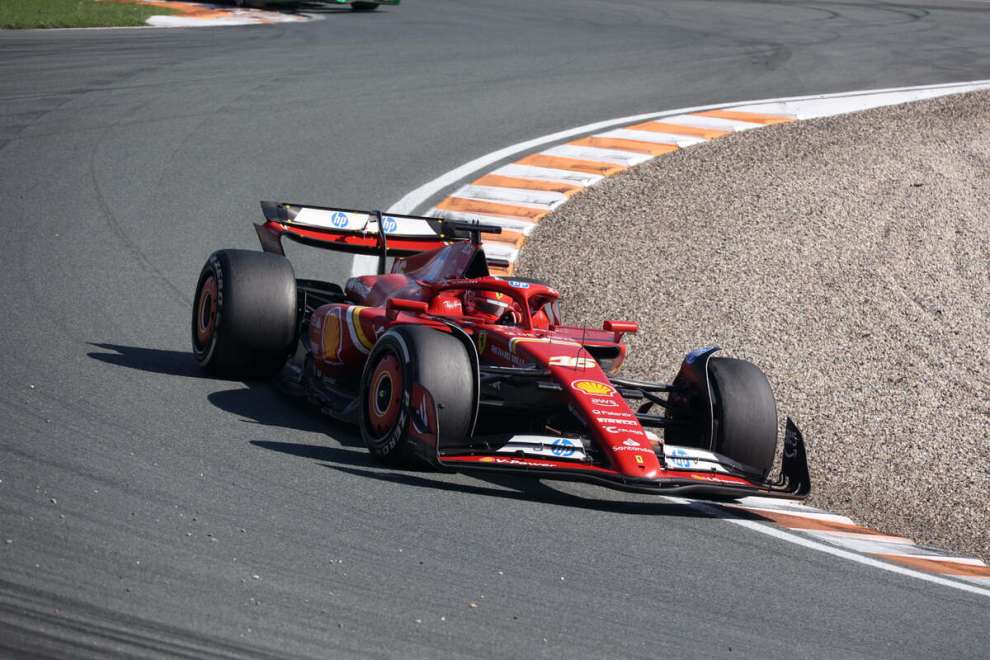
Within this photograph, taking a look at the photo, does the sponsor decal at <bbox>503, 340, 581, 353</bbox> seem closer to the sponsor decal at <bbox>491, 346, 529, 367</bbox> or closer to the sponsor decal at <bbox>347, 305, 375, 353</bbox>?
the sponsor decal at <bbox>491, 346, 529, 367</bbox>

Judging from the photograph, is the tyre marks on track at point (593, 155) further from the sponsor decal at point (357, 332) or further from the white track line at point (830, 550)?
the white track line at point (830, 550)

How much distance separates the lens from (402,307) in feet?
25.5

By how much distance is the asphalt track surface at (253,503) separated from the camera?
491cm

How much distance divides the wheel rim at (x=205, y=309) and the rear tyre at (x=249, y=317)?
38mm

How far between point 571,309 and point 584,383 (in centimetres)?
385

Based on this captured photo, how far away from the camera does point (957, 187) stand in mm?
13133

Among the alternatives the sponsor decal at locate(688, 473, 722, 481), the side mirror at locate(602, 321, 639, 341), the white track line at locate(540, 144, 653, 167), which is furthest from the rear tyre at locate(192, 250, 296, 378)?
the white track line at locate(540, 144, 653, 167)

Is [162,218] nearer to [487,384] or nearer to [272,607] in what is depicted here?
[487,384]

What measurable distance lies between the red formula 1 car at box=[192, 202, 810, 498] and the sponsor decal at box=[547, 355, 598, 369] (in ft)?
0.04

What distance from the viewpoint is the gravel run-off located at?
8.60 m

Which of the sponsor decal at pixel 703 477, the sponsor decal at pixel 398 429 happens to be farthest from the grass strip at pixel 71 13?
the sponsor decal at pixel 703 477

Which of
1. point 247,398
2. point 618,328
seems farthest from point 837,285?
point 247,398

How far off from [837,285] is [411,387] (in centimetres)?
544

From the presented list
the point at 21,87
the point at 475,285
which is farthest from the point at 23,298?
the point at 21,87
